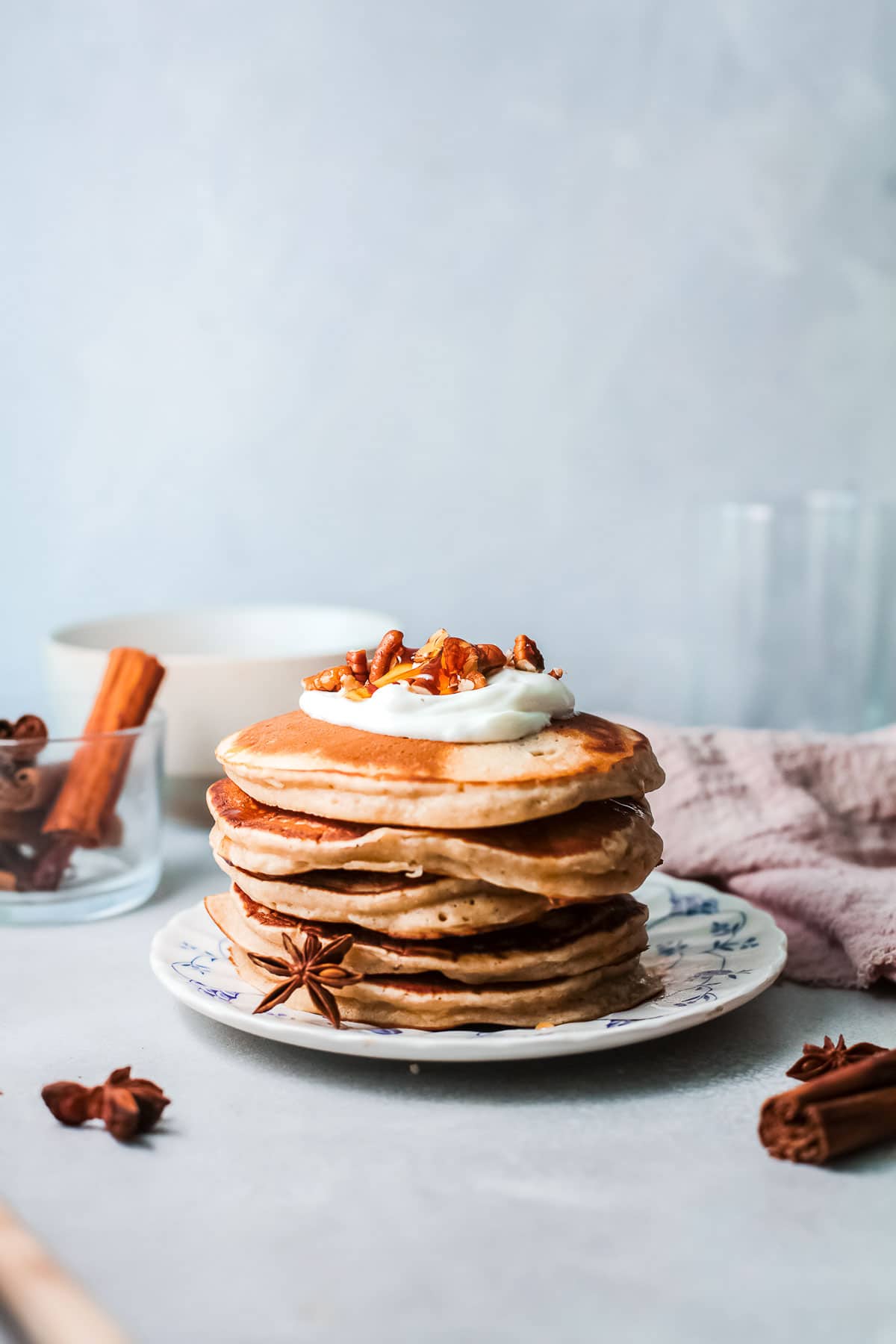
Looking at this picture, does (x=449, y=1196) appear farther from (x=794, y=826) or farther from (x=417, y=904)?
(x=794, y=826)

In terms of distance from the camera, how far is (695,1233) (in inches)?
38.6

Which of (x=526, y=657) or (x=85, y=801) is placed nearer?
(x=526, y=657)

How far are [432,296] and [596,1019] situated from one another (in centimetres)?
187

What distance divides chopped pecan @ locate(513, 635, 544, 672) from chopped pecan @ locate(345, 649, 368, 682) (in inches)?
6.6

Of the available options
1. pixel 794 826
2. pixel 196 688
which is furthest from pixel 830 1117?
pixel 196 688

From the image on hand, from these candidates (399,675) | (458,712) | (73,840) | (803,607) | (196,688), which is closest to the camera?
(458,712)

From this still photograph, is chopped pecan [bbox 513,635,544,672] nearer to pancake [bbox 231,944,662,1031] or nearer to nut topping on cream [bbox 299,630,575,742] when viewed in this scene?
nut topping on cream [bbox 299,630,575,742]

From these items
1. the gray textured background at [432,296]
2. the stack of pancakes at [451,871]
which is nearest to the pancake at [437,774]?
the stack of pancakes at [451,871]

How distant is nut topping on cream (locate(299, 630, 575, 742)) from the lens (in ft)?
4.28

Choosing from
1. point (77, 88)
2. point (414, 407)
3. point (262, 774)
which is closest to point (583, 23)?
point (414, 407)

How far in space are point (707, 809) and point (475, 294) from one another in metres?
1.33

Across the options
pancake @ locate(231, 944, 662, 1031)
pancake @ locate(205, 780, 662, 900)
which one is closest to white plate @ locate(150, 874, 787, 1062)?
pancake @ locate(231, 944, 662, 1031)

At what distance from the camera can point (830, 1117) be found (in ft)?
3.57

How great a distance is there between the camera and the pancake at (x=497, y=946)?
1229 mm
